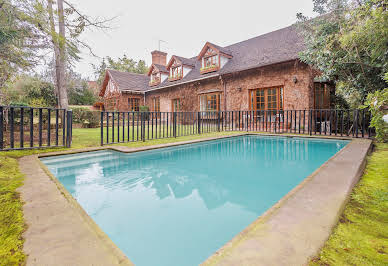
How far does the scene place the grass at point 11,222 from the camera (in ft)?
2.95

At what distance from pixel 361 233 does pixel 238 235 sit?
709mm

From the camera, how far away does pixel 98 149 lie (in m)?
4.25

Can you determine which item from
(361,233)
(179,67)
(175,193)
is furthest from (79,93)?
(361,233)

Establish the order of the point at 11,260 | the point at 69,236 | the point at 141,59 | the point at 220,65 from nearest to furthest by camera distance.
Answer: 1. the point at 11,260
2. the point at 69,236
3. the point at 220,65
4. the point at 141,59

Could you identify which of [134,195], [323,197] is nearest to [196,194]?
[134,195]

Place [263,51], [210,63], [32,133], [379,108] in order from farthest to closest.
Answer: [210,63] < [263,51] < [32,133] < [379,108]

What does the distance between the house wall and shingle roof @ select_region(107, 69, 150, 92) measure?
368cm

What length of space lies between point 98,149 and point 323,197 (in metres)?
4.17

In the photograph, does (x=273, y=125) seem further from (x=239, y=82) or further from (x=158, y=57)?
(x=158, y=57)

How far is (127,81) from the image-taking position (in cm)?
1736

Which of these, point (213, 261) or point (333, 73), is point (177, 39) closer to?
point (333, 73)

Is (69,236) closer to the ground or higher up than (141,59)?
closer to the ground

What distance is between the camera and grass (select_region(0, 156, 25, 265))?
0.90 meters

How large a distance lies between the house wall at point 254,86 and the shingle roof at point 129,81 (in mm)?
3677
